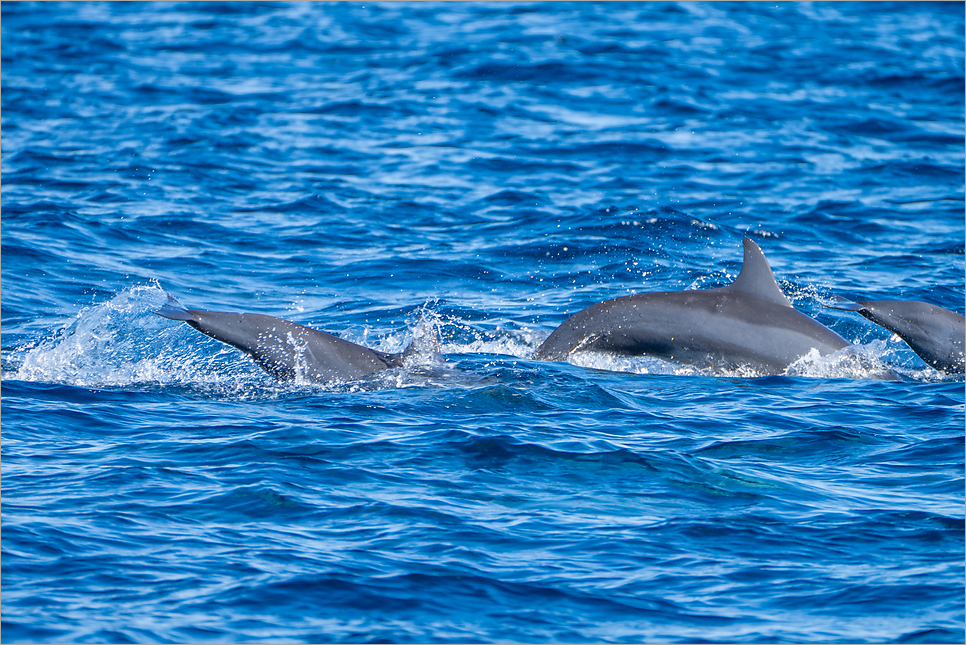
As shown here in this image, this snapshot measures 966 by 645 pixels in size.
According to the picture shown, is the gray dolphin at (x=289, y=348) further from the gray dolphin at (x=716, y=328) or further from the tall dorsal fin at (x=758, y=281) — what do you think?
the tall dorsal fin at (x=758, y=281)

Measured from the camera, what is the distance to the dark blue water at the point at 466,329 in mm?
8836

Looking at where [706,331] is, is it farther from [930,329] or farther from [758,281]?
[930,329]

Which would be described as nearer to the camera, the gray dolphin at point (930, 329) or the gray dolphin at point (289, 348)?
the gray dolphin at point (289, 348)

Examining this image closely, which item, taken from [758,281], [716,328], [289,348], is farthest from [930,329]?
[289,348]

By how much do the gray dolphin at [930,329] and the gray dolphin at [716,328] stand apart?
Result: 2.12 feet

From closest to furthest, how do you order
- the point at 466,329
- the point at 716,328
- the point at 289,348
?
1. the point at 289,348
2. the point at 716,328
3. the point at 466,329

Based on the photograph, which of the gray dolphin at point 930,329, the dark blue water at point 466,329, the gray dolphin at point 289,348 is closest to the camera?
the dark blue water at point 466,329

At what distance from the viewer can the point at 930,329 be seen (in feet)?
47.0

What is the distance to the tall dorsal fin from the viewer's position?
14.2 metres

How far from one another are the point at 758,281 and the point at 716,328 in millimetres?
730

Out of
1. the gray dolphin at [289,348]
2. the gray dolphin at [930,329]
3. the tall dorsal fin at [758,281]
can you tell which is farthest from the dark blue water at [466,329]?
the tall dorsal fin at [758,281]

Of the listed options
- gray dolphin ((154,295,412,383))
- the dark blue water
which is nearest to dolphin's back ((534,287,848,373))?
the dark blue water

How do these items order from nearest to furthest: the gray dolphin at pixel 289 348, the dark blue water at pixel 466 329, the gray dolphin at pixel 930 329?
the dark blue water at pixel 466 329
the gray dolphin at pixel 289 348
the gray dolphin at pixel 930 329

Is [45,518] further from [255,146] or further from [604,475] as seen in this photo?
[255,146]
